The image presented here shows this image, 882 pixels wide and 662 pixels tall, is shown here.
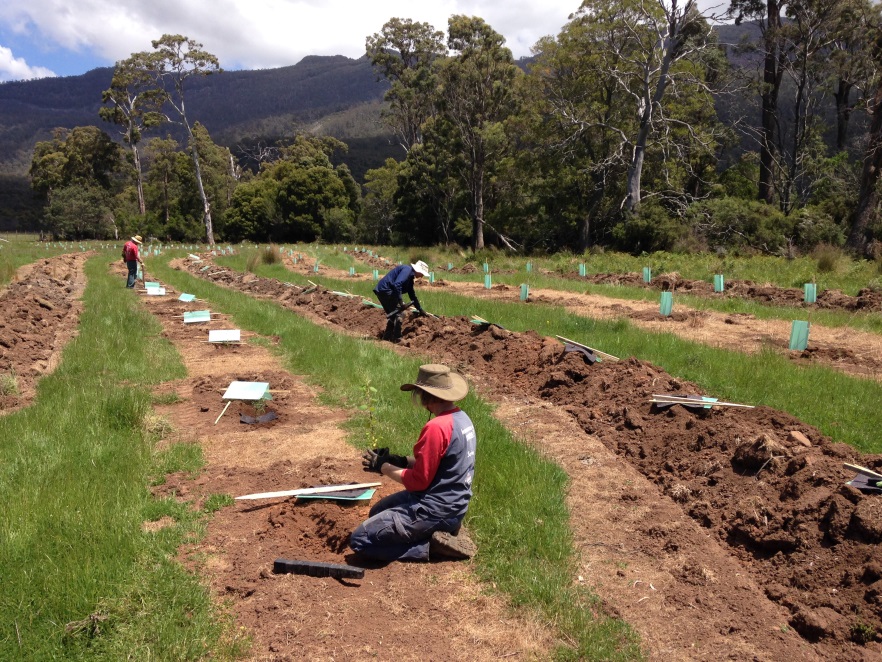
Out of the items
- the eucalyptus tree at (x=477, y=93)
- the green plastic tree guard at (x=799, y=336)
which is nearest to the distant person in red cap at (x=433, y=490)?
the green plastic tree guard at (x=799, y=336)

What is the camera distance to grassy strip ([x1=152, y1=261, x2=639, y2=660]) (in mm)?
3443

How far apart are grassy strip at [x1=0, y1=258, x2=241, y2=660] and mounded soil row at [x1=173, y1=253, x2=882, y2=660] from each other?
2535mm

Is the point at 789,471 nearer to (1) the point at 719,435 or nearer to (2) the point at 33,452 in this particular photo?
(1) the point at 719,435

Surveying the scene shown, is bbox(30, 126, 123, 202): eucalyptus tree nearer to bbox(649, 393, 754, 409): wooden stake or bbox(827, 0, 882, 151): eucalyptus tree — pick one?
bbox(827, 0, 882, 151): eucalyptus tree

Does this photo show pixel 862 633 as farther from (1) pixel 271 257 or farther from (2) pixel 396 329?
(1) pixel 271 257

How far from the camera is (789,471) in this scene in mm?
4559

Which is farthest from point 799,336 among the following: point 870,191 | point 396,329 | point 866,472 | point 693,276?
point 870,191

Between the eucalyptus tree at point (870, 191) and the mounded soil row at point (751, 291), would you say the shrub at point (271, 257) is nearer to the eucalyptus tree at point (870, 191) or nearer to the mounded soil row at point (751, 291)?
the mounded soil row at point (751, 291)

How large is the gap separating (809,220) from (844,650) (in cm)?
2513

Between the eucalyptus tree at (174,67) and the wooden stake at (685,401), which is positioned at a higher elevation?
the eucalyptus tree at (174,67)

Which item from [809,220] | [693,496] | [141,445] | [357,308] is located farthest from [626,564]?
[809,220]

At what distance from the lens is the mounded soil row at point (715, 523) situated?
3.45m

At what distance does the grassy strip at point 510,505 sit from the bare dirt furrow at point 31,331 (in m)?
3.51

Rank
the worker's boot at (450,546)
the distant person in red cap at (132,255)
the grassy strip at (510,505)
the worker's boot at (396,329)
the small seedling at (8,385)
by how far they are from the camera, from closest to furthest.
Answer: the grassy strip at (510,505)
the worker's boot at (450,546)
the small seedling at (8,385)
the worker's boot at (396,329)
the distant person in red cap at (132,255)
